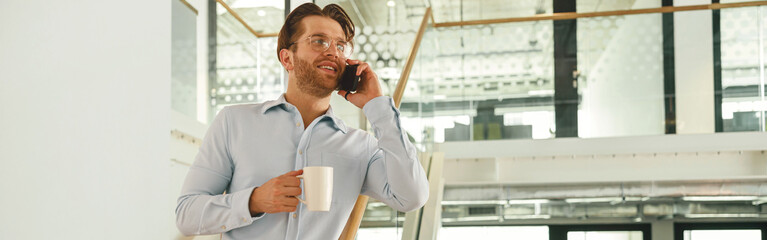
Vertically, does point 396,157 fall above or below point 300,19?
below

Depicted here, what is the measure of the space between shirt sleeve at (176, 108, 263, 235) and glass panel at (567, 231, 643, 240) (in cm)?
944

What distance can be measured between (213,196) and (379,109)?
1.22ft

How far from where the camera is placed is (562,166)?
6.67m

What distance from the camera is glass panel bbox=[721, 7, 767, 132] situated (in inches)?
245

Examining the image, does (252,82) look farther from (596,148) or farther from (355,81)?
(355,81)

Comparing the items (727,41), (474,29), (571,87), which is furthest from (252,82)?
(727,41)

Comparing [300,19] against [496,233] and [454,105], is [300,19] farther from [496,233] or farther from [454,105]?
[496,233]

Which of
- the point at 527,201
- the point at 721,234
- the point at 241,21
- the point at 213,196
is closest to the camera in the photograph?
the point at 213,196

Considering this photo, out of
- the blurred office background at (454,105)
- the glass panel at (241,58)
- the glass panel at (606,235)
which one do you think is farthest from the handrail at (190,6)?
the glass panel at (606,235)

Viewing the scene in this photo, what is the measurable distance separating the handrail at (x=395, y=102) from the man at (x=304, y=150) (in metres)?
0.24

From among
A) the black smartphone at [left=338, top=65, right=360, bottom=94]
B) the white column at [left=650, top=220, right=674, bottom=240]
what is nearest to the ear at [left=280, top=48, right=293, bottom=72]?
the black smartphone at [left=338, top=65, right=360, bottom=94]

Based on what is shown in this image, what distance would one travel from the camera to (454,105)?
6.38 m

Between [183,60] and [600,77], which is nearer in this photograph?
[183,60]

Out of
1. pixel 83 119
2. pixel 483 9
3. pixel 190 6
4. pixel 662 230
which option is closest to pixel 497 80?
pixel 483 9
